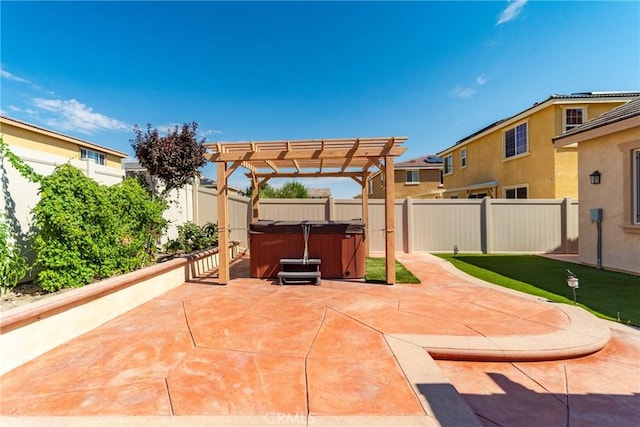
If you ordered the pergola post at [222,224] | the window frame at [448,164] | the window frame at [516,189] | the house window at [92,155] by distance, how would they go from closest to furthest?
the pergola post at [222,224]
the window frame at [516,189]
the window frame at [448,164]
the house window at [92,155]

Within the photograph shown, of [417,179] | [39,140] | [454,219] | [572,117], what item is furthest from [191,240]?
[417,179]

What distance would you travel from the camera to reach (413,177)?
23453 millimetres

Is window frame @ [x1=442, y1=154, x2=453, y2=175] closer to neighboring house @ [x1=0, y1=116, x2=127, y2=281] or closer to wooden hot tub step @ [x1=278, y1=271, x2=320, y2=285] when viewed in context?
wooden hot tub step @ [x1=278, y1=271, x2=320, y2=285]

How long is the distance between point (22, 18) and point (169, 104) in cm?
567

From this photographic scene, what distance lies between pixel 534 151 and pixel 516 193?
2185 mm

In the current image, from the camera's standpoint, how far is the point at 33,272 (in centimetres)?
417

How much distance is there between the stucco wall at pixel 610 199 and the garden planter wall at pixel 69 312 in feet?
35.6

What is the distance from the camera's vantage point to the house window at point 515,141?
42.4 feet

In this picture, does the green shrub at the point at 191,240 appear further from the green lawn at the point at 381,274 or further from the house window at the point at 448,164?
the house window at the point at 448,164

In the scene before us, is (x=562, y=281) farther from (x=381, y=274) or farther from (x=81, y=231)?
(x=81, y=231)

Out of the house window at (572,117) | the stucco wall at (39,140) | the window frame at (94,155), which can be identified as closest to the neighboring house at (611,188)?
the house window at (572,117)

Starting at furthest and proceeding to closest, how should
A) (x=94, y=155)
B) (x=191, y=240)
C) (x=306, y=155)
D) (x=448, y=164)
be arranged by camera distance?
(x=94, y=155), (x=448, y=164), (x=191, y=240), (x=306, y=155)

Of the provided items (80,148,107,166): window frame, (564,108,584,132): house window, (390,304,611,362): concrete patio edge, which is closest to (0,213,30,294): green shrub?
(390,304,611,362): concrete patio edge

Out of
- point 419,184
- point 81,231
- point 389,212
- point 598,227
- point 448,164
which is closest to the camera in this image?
point 81,231
